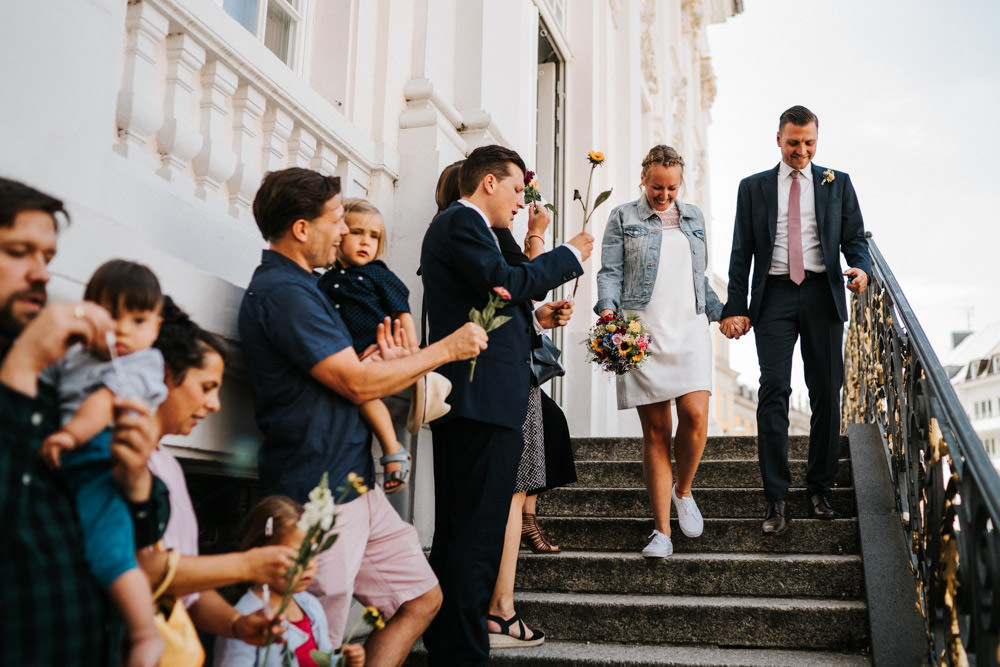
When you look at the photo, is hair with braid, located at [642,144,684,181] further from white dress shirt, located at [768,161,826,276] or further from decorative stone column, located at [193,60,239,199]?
decorative stone column, located at [193,60,239,199]

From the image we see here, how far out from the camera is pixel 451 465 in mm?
3195

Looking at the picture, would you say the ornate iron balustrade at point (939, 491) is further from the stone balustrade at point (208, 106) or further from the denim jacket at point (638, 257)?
the stone balustrade at point (208, 106)

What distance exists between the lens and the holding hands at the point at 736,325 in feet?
15.0

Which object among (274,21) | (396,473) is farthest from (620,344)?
(274,21)

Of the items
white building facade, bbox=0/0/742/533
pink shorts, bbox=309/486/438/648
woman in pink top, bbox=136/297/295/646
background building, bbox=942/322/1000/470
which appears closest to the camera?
woman in pink top, bbox=136/297/295/646

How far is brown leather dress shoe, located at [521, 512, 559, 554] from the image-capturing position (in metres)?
4.54

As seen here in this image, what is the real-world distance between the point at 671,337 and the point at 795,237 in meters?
0.83

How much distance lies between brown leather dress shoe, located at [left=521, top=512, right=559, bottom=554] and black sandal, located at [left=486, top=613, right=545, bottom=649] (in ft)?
2.55

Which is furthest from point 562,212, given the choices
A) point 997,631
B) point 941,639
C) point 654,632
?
point 997,631

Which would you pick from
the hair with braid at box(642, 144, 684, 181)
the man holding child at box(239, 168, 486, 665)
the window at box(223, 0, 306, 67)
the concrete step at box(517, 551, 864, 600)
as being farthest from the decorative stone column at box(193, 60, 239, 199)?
the concrete step at box(517, 551, 864, 600)

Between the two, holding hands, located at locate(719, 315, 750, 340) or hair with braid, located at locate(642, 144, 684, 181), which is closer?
hair with braid, located at locate(642, 144, 684, 181)

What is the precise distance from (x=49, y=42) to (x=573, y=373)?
6.74m

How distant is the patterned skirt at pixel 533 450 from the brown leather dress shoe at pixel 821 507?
144cm

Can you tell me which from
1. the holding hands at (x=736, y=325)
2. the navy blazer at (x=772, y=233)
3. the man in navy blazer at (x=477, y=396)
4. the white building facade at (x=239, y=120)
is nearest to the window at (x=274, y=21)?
the white building facade at (x=239, y=120)
